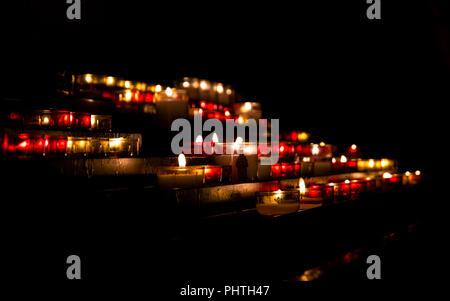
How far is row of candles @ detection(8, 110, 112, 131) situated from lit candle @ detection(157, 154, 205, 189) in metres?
0.46

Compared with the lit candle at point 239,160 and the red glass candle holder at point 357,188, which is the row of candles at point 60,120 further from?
the red glass candle holder at point 357,188

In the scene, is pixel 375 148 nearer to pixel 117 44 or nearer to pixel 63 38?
pixel 117 44

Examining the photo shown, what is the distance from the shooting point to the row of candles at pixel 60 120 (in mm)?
1874

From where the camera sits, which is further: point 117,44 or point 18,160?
point 117,44

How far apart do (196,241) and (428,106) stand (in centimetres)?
530

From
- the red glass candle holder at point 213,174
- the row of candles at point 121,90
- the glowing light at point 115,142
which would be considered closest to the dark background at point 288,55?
the row of candles at point 121,90

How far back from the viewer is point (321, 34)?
15.5 feet

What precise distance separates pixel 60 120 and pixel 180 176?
0.66 meters

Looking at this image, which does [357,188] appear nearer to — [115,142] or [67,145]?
[115,142]

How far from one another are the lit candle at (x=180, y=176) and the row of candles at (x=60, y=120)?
17.9 inches

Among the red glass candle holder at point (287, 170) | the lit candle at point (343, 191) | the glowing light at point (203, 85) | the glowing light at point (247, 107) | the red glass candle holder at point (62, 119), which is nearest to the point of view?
the red glass candle holder at point (62, 119)

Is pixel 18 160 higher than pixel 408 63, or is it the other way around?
pixel 408 63
